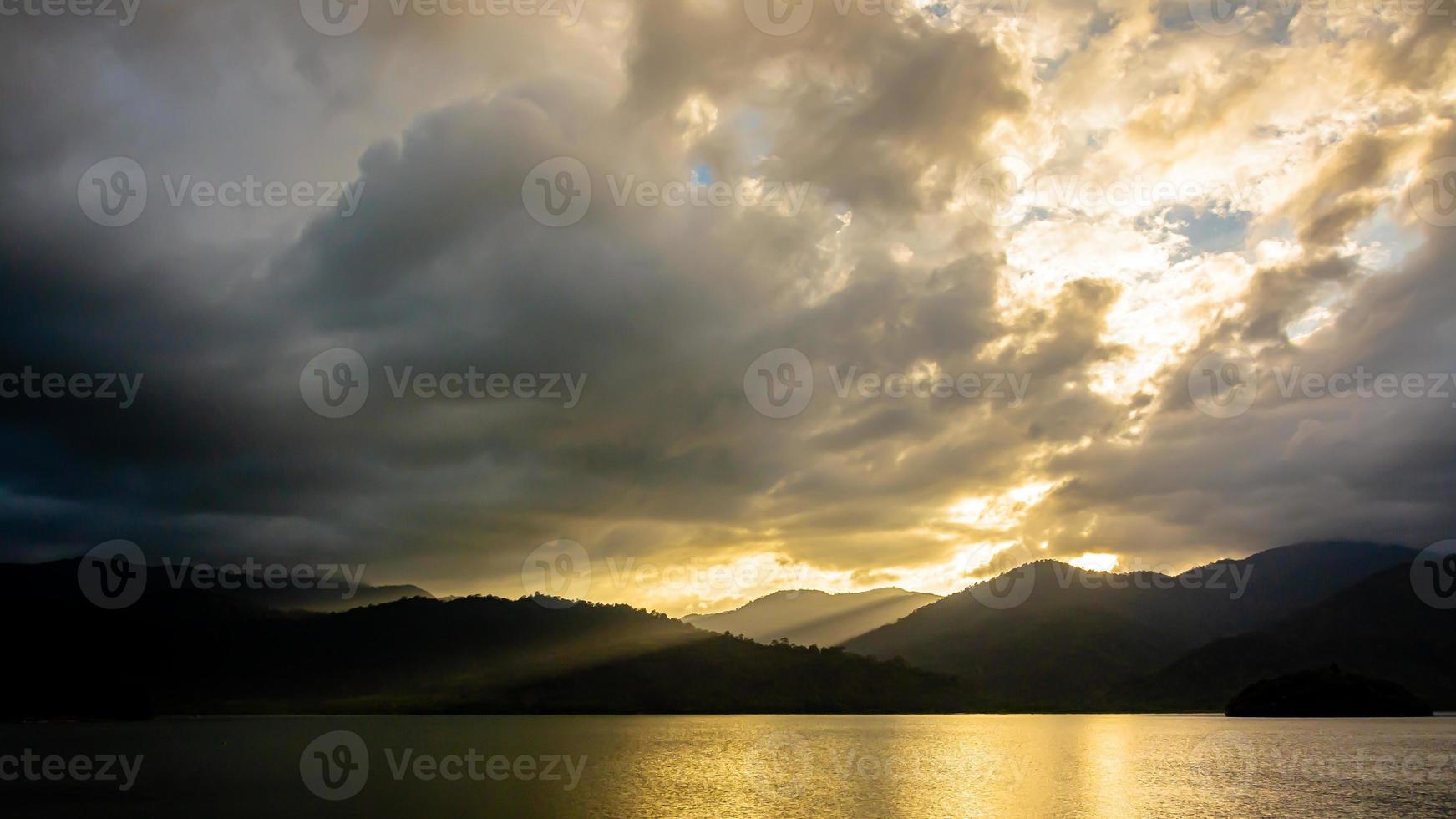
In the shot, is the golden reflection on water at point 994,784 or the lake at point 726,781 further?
the golden reflection on water at point 994,784

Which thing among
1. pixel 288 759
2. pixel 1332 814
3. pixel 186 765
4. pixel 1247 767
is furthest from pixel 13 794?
pixel 1247 767

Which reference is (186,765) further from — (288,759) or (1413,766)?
(1413,766)

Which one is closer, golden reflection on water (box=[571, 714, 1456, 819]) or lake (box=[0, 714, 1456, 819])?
lake (box=[0, 714, 1456, 819])

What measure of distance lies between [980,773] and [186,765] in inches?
4613

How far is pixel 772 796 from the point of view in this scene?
3784 inches

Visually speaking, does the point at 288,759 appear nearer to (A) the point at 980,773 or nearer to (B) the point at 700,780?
(B) the point at 700,780

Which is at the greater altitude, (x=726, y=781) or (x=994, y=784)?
→ (x=994, y=784)

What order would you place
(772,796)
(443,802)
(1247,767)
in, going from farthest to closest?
(1247,767) → (772,796) → (443,802)

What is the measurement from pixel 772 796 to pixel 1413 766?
3922 inches

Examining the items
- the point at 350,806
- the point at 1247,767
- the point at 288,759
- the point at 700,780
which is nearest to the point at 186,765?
the point at 288,759

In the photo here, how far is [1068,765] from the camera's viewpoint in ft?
456

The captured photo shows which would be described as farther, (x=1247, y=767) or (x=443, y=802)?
(x=1247, y=767)

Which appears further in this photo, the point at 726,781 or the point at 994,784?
the point at 726,781

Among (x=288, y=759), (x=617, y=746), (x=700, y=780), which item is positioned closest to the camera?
(x=700, y=780)
